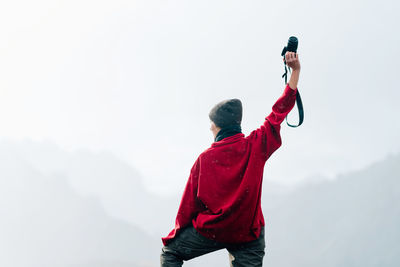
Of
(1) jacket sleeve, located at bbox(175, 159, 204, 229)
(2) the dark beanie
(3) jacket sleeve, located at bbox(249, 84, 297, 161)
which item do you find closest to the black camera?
(3) jacket sleeve, located at bbox(249, 84, 297, 161)

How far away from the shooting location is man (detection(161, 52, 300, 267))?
3195 mm

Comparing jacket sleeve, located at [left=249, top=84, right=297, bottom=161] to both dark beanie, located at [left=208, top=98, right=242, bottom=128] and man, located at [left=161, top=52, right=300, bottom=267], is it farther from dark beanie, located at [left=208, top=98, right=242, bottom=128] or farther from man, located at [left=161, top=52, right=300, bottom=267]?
dark beanie, located at [left=208, top=98, right=242, bottom=128]

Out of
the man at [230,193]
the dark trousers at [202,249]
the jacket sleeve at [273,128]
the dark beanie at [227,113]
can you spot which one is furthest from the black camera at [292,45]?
the dark trousers at [202,249]

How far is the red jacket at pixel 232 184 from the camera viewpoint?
319 cm

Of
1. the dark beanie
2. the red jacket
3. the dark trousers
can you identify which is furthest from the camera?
the dark beanie

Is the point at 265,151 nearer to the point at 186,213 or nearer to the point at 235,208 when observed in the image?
the point at 235,208

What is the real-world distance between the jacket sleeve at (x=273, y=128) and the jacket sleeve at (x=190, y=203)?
53cm

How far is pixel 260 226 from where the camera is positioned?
11.2 feet

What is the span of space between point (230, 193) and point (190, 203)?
34 cm

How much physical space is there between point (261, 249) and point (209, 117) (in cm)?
117

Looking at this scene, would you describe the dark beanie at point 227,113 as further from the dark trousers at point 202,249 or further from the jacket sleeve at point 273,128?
the dark trousers at point 202,249

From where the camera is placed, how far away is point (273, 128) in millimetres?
3291

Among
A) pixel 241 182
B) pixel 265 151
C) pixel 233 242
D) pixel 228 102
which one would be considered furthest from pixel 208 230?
pixel 228 102

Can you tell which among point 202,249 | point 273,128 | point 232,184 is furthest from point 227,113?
point 202,249
